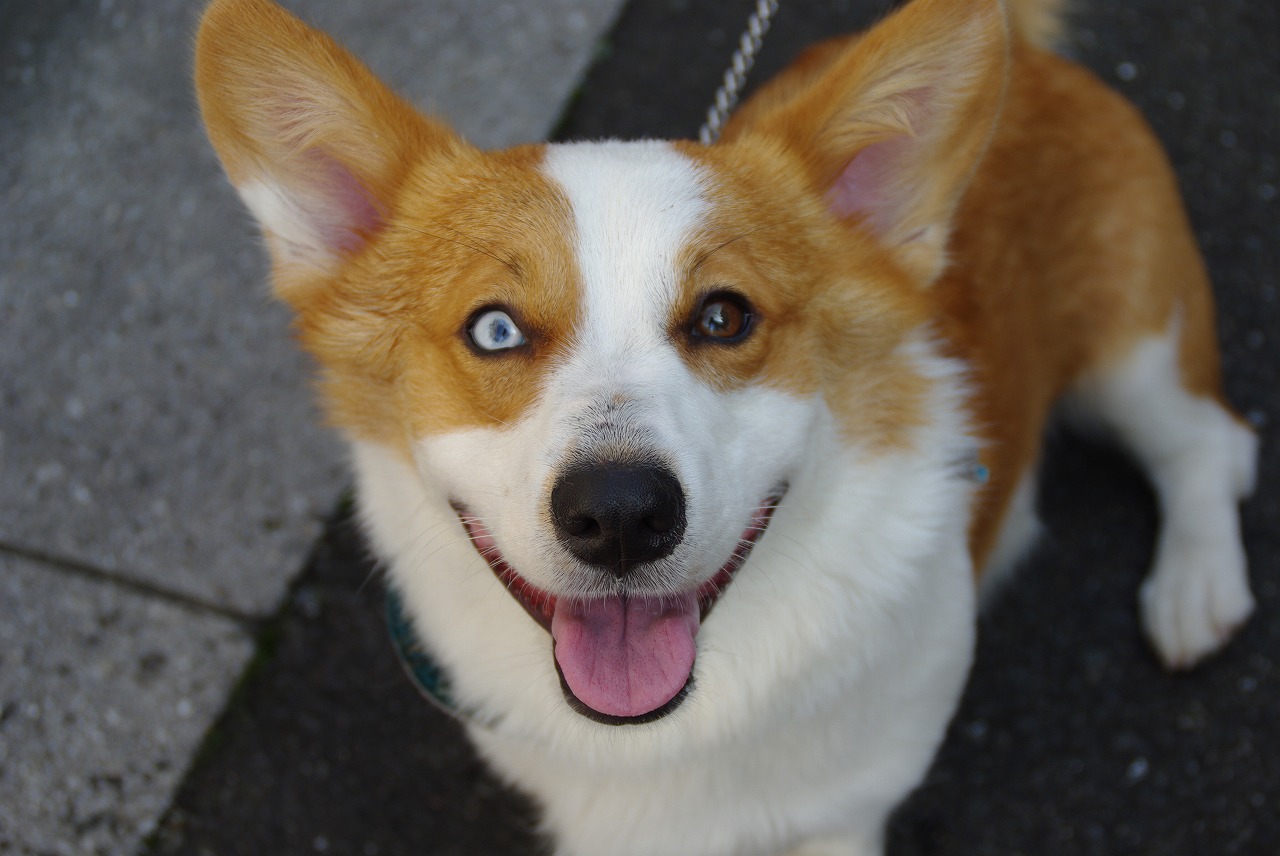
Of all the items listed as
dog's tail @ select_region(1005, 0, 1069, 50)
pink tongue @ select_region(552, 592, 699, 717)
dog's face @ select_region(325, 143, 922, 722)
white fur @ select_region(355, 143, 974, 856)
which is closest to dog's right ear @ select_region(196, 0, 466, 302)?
dog's face @ select_region(325, 143, 922, 722)

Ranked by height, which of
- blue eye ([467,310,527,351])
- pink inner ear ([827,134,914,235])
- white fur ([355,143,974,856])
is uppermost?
pink inner ear ([827,134,914,235])

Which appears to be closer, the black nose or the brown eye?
the black nose

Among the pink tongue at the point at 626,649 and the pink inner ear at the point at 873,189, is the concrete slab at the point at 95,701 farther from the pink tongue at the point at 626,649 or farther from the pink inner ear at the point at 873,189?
the pink inner ear at the point at 873,189

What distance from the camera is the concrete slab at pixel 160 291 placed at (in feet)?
9.89

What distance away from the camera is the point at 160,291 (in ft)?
11.1

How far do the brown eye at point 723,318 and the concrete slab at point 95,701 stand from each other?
5.87 feet

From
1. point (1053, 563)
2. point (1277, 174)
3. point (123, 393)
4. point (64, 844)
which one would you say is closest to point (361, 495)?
point (64, 844)

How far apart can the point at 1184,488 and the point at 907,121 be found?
162 cm

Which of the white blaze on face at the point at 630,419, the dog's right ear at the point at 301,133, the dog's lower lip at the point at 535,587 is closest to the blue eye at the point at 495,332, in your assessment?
the white blaze on face at the point at 630,419

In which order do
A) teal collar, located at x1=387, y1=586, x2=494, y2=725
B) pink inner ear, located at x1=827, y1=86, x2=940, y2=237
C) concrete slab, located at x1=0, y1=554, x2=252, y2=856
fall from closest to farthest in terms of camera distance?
1. pink inner ear, located at x1=827, y1=86, x2=940, y2=237
2. teal collar, located at x1=387, y1=586, x2=494, y2=725
3. concrete slab, located at x1=0, y1=554, x2=252, y2=856

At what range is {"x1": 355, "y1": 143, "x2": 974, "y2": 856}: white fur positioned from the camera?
62.6 inches

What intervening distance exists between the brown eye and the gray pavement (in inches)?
68.1

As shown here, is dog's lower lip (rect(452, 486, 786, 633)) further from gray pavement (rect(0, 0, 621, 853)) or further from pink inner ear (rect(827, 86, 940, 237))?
gray pavement (rect(0, 0, 621, 853))

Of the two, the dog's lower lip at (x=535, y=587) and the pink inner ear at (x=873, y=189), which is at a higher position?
the pink inner ear at (x=873, y=189)
